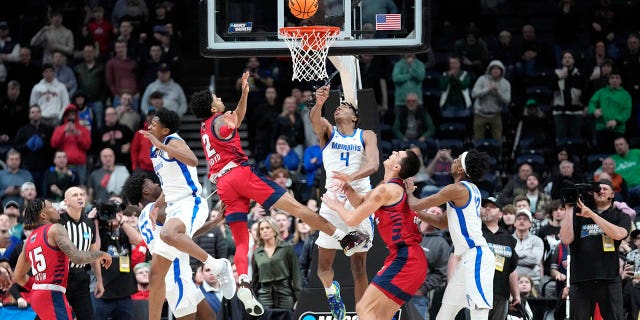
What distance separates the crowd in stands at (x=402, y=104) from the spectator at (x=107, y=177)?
0.08ft

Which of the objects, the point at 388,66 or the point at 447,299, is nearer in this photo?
the point at 447,299

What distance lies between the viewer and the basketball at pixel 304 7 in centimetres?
1357

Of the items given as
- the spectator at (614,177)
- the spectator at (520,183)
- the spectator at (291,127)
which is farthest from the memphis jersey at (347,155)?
the spectator at (291,127)

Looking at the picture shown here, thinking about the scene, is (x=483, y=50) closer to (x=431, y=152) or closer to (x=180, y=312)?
(x=431, y=152)

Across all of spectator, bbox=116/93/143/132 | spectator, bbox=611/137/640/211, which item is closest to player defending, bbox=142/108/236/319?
spectator, bbox=116/93/143/132

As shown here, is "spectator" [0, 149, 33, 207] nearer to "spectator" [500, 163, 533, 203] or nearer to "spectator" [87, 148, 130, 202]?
"spectator" [87, 148, 130, 202]

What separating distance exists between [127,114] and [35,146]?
159 centimetres

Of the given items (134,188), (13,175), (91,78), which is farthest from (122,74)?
(134,188)

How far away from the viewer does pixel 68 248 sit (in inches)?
508

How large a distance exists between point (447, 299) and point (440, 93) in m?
9.38

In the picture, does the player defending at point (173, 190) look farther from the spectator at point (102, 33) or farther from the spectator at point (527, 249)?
the spectator at point (102, 33)

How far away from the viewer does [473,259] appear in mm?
12508

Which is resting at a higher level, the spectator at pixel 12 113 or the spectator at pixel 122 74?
the spectator at pixel 122 74

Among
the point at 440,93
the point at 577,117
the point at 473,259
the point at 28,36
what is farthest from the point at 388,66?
the point at 473,259
